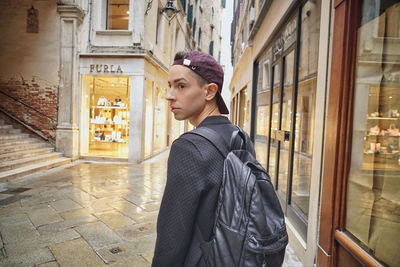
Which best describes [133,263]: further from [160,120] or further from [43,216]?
[160,120]

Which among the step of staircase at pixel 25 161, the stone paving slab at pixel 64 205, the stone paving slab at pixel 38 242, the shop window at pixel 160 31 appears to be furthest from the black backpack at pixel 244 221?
the shop window at pixel 160 31

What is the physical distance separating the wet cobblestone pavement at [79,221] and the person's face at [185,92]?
7.59ft

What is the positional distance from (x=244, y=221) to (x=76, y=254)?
9.21 feet

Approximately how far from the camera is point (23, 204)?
4527mm

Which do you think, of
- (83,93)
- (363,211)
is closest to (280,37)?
(363,211)

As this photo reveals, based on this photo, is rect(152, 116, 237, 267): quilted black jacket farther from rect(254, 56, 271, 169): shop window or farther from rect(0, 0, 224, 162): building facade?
rect(0, 0, 224, 162): building facade

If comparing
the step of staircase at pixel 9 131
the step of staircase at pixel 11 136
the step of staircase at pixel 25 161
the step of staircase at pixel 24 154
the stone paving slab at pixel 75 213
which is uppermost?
the step of staircase at pixel 9 131

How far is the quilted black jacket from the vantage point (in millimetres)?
940

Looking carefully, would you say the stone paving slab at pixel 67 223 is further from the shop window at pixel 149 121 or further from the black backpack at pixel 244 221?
the shop window at pixel 149 121

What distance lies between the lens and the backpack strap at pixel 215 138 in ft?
3.22

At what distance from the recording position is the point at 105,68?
926cm

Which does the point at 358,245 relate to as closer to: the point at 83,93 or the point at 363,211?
the point at 363,211

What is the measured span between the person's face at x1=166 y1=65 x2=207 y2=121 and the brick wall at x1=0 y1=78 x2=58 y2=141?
31.4ft

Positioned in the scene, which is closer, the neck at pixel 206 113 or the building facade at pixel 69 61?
the neck at pixel 206 113
